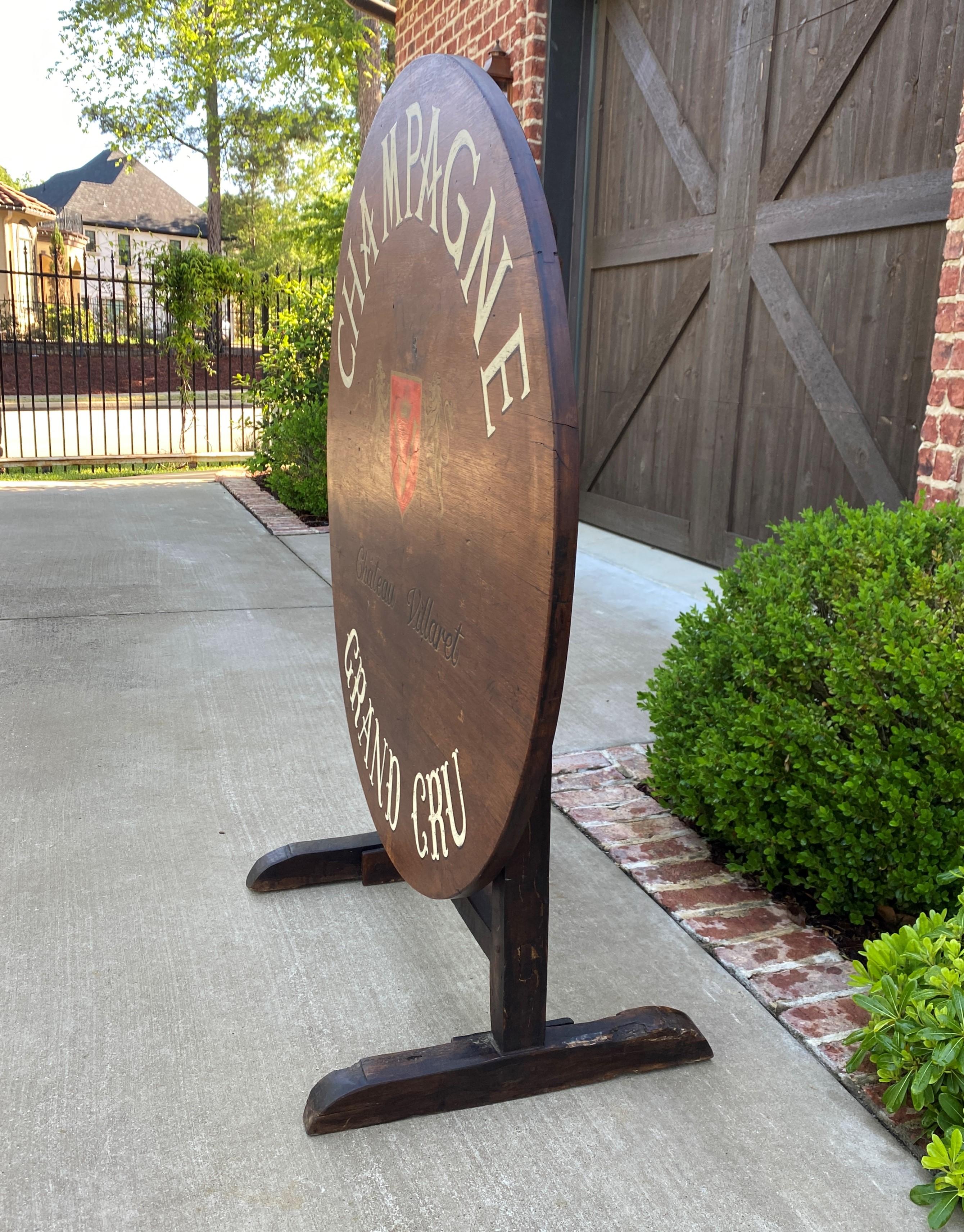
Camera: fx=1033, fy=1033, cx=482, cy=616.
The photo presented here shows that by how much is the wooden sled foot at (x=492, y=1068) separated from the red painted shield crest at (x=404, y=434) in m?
0.99

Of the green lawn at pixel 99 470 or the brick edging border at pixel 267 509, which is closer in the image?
the brick edging border at pixel 267 509

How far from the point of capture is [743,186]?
17.1 ft

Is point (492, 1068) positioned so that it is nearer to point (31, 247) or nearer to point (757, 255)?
point (757, 255)

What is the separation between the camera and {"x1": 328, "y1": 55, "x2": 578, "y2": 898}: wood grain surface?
1.38 metres

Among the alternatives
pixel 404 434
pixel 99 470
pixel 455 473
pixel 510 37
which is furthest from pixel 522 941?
pixel 99 470

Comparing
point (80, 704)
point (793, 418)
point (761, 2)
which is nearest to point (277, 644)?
point (80, 704)

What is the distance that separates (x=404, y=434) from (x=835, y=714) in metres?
1.18

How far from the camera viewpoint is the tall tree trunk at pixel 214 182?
3334cm

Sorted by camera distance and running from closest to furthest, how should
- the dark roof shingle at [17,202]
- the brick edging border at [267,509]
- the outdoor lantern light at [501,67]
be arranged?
the outdoor lantern light at [501,67], the brick edging border at [267,509], the dark roof shingle at [17,202]

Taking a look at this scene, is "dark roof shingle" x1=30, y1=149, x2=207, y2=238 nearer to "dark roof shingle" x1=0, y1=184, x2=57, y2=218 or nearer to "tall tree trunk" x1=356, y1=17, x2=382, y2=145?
"dark roof shingle" x1=0, y1=184, x2=57, y2=218

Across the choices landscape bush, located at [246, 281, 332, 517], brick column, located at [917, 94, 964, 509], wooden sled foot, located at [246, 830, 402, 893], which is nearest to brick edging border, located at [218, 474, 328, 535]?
landscape bush, located at [246, 281, 332, 517]

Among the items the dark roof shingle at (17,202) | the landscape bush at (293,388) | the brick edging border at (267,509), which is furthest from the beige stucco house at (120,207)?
Answer: the brick edging border at (267,509)

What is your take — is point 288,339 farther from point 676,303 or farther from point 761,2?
point 761,2

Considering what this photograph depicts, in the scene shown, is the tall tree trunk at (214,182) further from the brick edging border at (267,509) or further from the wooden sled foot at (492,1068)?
the wooden sled foot at (492,1068)
